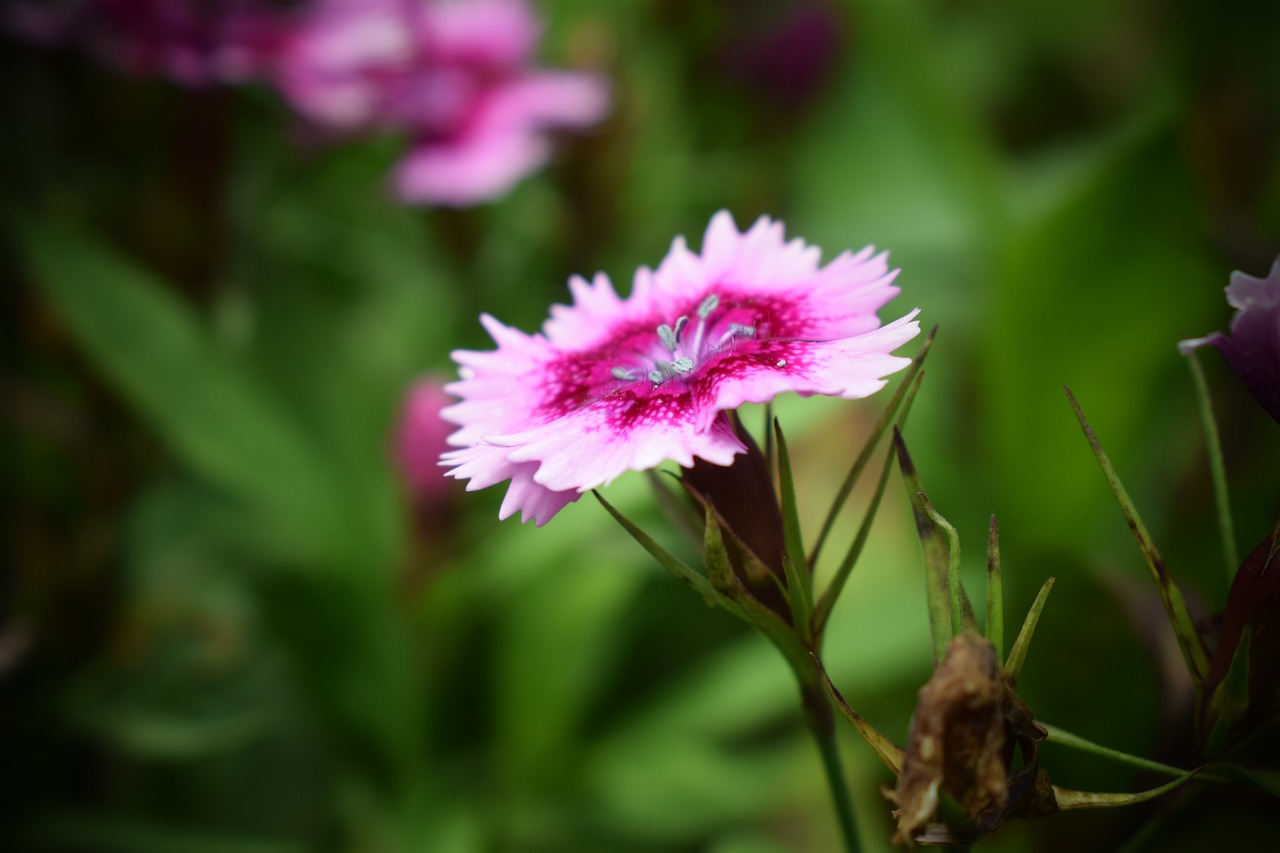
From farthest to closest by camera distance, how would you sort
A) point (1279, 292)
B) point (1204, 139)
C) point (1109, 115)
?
point (1109, 115) < point (1204, 139) < point (1279, 292)

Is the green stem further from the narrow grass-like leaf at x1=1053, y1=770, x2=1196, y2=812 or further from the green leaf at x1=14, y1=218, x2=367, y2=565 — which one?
the green leaf at x1=14, y1=218, x2=367, y2=565

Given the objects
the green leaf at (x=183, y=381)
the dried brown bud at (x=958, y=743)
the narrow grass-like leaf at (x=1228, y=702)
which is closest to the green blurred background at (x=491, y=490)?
the green leaf at (x=183, y=381)

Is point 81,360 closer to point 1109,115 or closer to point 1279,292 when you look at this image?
point 1279,292

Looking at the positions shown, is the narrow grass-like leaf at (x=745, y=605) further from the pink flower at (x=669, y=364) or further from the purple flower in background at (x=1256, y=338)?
the purple flower in background at (x=1256, y=338)

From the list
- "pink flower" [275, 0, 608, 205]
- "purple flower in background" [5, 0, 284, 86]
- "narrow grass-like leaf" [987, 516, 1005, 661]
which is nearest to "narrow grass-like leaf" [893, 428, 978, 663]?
"narrow grass-like leaf" [987, 516, 1005, 661]

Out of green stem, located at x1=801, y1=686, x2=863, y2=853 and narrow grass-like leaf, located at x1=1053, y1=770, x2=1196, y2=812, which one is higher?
green stem, located at x1=801, y1=686, x2=863, y2=853

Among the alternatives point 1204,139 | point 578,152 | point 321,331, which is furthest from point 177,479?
point 1204,139
